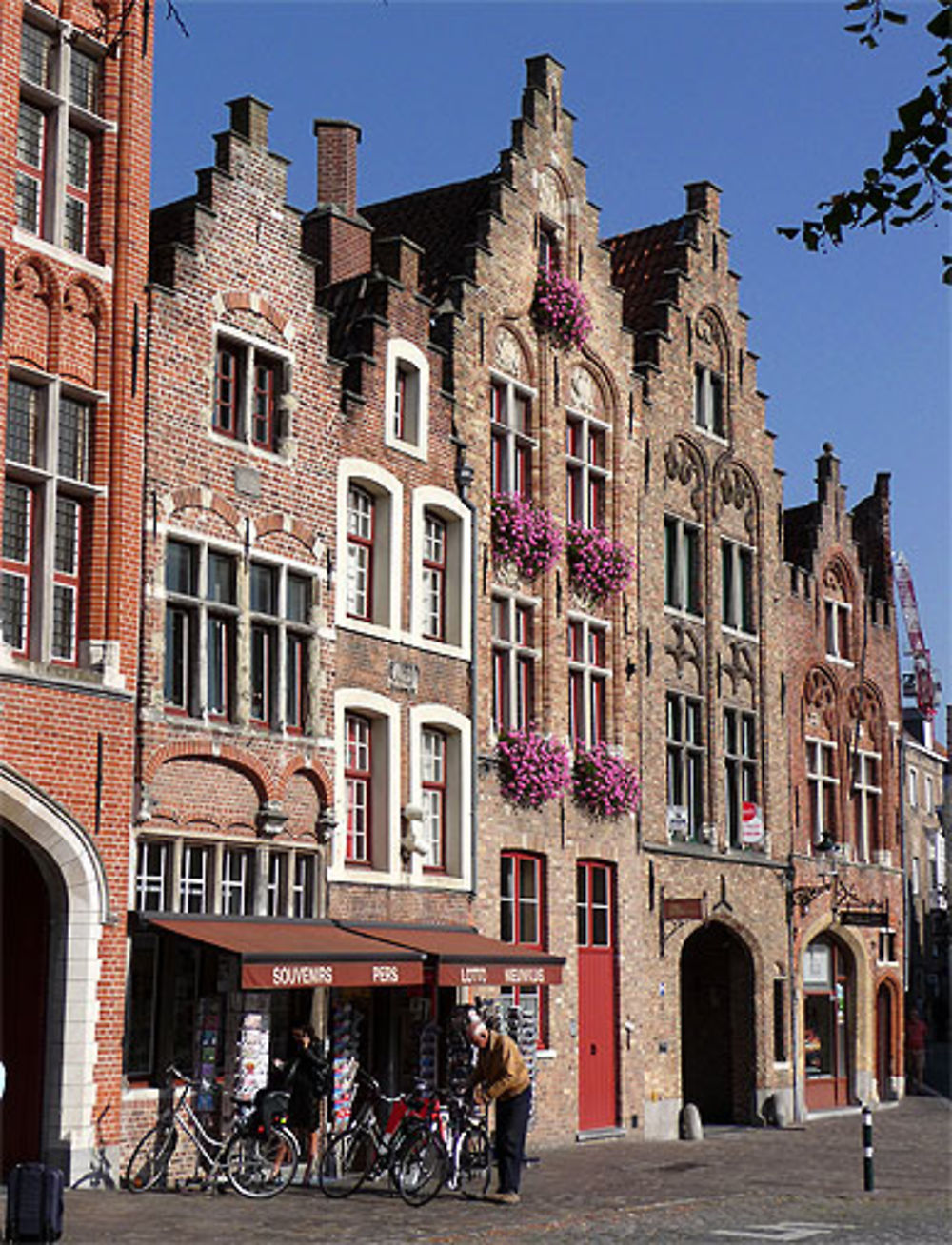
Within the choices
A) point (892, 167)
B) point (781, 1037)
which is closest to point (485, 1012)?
point (781, 1037)

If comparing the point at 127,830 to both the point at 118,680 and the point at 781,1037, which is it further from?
the point at 781,1037

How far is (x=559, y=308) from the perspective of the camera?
24656 mm

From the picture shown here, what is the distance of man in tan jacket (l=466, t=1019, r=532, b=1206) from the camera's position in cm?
1614

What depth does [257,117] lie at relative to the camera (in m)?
19.5

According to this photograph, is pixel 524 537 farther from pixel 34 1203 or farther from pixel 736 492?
pixel 34 1203

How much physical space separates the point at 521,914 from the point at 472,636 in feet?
12.0

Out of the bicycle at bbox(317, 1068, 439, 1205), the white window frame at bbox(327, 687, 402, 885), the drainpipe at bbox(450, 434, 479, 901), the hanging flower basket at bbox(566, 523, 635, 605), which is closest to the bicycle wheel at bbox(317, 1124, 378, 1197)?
the bicycle at bbox(317, 1068, 439, 1205)

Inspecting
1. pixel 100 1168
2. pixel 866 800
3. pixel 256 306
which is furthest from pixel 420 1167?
pixel 866 800

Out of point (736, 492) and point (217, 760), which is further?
point (736, 492)

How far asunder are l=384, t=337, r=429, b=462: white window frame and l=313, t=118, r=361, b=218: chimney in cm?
286

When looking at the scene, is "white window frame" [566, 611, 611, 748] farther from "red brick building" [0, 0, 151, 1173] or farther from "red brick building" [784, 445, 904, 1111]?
"red brick building" [0, 0, 151, 1173]

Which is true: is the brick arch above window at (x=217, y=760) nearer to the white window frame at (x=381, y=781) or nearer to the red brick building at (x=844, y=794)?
the white window frame at (x=381, y=781)

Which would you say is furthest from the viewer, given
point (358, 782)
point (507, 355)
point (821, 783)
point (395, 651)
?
point (821, 783)

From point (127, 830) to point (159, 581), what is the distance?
244 cm
